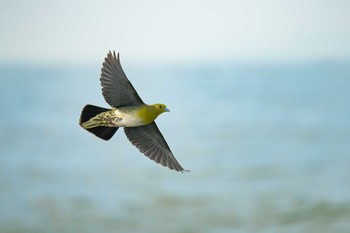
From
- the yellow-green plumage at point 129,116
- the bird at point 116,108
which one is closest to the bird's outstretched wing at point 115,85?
the bird at point 116,108

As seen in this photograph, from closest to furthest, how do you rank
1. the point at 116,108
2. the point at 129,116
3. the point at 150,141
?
1. the point at 129,116
2. the point at 116,108
3. the point at 150,141

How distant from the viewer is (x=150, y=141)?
1322 centimetres

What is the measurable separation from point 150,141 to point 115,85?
117cm

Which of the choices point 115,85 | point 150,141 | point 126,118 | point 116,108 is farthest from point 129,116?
point 150,141

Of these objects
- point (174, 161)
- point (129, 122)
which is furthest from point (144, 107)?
point (174, 161)

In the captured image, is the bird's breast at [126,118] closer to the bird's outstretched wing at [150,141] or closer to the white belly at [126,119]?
the white belly at [126,119]

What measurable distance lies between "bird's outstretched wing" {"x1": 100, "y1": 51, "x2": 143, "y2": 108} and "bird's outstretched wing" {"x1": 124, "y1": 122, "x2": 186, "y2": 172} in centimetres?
75

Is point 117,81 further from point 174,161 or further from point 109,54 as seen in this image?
point 174,161

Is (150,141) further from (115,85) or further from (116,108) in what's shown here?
(115,85)

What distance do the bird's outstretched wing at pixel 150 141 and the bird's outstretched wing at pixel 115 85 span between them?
0.75 m

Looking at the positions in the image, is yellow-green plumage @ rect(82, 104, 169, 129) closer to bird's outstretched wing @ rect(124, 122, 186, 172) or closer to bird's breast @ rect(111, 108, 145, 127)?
bird's breast @ rect(111, 108, 145, 127)

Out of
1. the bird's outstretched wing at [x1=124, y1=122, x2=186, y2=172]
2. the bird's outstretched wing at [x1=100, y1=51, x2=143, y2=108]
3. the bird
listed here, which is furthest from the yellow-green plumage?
the bird's outstretched wing at [x1=124, y1=122, x2=186, y2=172]

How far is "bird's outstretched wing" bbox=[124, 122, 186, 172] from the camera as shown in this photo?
1314 centimetres

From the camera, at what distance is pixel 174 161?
13.1 metres
